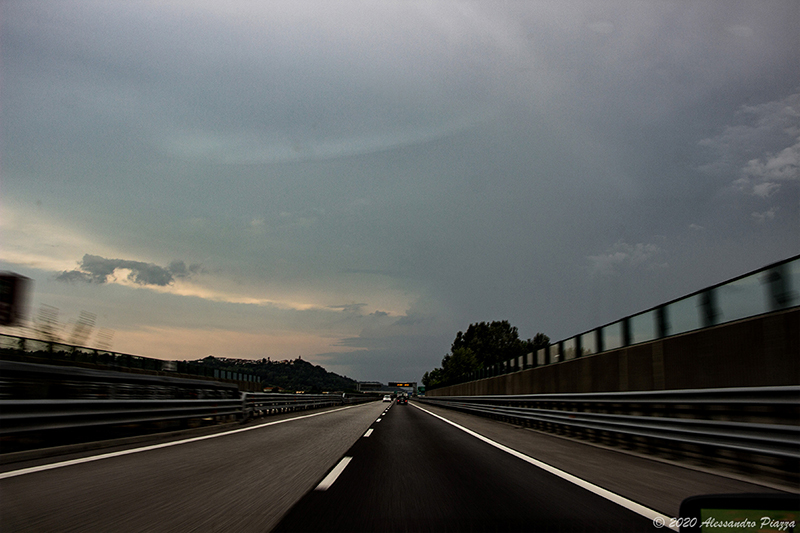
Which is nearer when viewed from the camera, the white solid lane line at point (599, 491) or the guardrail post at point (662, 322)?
the white solid lane line at point (599, 491)

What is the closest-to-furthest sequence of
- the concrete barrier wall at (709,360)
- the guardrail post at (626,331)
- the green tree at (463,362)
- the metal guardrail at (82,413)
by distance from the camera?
the metal guardrail at (82,413) → the concrete barrier wall at (709,360) → the guardrail post at (626,331) → the green tree at (463,362)

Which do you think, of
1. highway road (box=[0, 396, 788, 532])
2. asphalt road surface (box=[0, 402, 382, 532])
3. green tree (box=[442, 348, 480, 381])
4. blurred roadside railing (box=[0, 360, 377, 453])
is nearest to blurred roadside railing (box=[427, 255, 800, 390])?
highway road (box=[0, 396, 788, 532])

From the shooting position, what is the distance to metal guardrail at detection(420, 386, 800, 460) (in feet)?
20.7

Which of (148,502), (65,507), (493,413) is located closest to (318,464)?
(148,502)

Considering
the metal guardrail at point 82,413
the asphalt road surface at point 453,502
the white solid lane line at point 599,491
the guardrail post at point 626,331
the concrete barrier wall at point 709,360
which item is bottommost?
the asphalt road surface at point 453,502

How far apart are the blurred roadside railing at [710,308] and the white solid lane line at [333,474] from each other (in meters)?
6.31

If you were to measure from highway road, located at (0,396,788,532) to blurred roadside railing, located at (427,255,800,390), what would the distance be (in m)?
2.51

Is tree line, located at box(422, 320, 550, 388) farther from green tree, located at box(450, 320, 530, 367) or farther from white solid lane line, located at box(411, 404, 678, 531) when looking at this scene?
white solid lane line, located at box(411, 404, 678, 531)

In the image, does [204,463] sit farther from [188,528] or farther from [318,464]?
[188,528]

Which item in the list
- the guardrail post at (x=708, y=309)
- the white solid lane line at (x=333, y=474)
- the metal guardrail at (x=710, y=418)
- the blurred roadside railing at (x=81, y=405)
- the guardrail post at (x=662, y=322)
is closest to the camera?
the metal guardrail at (x=710, y=418)

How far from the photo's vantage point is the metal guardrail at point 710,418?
6297mm

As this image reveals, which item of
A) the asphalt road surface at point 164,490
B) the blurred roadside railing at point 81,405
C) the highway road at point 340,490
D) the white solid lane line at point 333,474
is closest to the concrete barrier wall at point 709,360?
the highway road at point 340,490

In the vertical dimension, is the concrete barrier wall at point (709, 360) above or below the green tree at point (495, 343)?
below

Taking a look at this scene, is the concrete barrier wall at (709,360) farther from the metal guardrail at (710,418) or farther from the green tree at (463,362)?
the green tree at (463,362)
